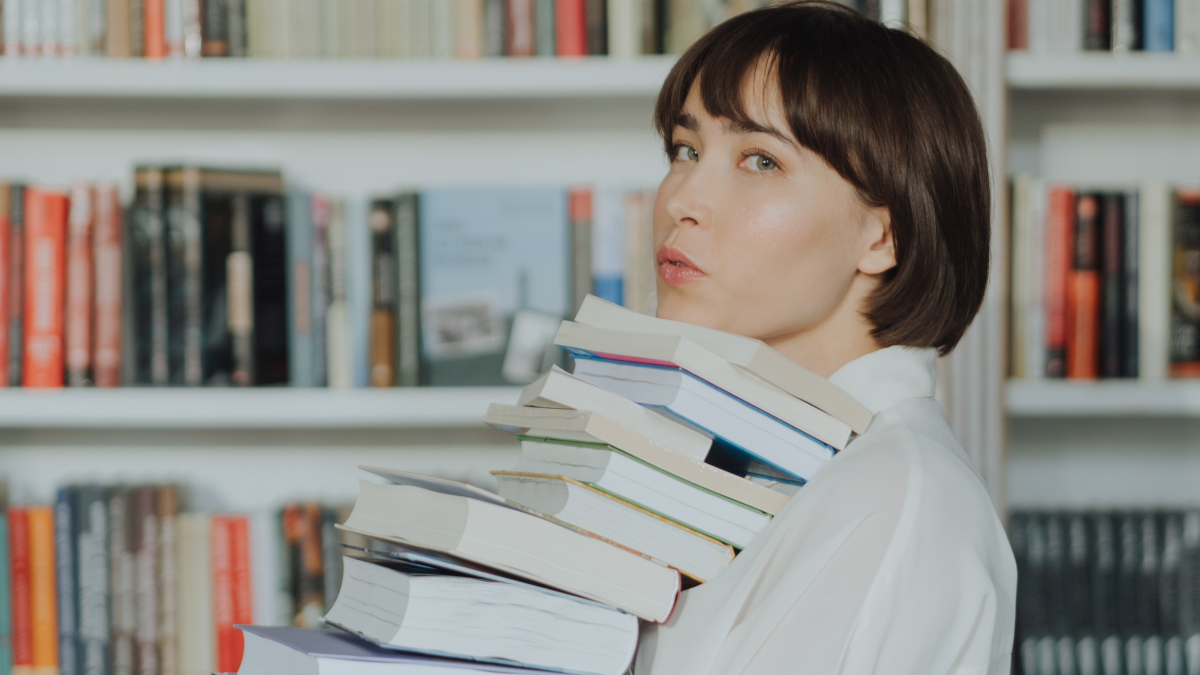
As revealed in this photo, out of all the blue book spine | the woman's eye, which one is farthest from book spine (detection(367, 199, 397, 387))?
the blue book spine

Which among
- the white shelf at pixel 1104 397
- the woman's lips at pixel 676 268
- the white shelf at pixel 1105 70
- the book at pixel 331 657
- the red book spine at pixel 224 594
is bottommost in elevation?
the red book spine at pixel 224 594

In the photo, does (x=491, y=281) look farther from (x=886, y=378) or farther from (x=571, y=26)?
(x=886, y=378)

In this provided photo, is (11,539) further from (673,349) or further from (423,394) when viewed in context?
(673,349)

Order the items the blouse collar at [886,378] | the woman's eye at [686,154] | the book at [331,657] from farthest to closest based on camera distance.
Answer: the woman's eye at [686,154]
the blouse collar at [886,378]
the book at [331,657]

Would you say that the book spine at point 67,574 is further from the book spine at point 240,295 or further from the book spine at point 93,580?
the book spine at point 240,295

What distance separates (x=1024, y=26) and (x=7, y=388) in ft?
4.76

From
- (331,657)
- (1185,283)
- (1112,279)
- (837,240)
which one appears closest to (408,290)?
(837,240)

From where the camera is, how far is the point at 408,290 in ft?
4.35

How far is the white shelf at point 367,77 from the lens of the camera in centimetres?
129

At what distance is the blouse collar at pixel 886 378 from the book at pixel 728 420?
0.07 m

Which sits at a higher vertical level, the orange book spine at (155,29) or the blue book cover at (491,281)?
the orange book spine at (155,29)

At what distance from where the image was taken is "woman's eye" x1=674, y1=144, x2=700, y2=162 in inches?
32.1

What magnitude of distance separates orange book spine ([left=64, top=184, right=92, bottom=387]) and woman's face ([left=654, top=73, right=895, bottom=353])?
2.97 ft

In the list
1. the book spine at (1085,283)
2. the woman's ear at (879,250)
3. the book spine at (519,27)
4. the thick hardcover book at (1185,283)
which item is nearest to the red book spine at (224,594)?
the book spine at (519,27)
